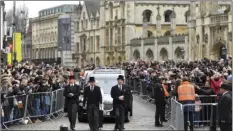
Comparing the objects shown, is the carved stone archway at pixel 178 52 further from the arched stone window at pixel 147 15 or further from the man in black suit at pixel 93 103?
the man in black suit at pixel 93 103

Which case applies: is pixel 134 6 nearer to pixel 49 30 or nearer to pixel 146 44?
pixel 146 44

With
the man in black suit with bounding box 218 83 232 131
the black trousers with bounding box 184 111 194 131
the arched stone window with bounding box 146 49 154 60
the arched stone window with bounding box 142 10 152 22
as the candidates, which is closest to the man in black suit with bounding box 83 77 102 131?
the black trousers with bounding box 184 111 194 131

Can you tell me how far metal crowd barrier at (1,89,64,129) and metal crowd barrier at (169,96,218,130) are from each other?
18.3ft

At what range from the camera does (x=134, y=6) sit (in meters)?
88.9

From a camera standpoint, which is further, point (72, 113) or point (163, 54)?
point (163, 54)

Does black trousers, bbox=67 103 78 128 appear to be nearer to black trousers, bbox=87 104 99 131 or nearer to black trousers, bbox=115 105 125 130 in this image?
black trousers, bbox=87 104 99 131

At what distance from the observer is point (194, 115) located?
20422 millimetres

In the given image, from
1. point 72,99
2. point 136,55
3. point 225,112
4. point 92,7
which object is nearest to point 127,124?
point 72,99

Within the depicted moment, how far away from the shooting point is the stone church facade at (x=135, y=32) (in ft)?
239

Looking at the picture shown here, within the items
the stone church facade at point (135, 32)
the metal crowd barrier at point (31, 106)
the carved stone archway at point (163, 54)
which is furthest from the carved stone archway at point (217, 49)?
the metal crowd barrier at point (31, 106)

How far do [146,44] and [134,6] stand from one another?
34.1ft

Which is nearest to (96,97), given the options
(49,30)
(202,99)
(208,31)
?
(202,99)

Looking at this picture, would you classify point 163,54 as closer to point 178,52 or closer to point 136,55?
point 178,52

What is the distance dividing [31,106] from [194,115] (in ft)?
21.2
